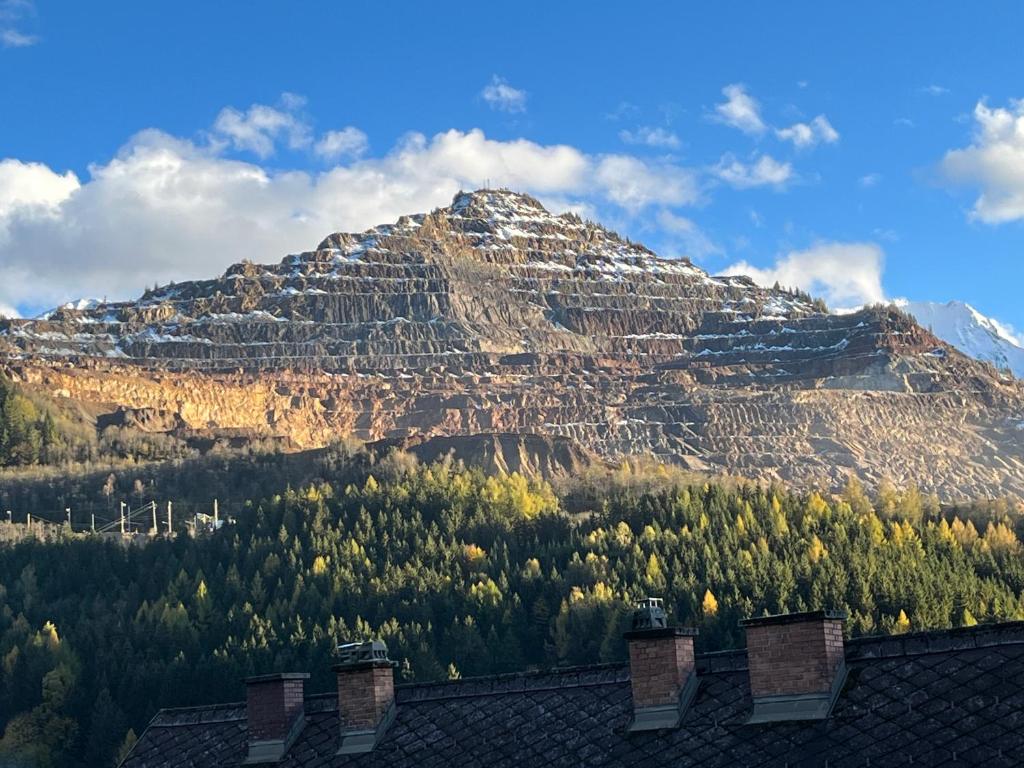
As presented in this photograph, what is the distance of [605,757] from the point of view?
33750 mm

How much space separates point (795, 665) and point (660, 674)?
292 cm

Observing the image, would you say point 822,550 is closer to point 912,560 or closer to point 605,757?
point 912,560

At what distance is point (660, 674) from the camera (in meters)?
33.7

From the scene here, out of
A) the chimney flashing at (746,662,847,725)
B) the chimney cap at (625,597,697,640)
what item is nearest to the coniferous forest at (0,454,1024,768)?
the chimney cap at (625,597,697,640)

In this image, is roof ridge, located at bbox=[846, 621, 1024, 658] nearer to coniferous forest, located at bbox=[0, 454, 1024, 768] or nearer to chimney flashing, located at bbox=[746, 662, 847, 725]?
chimney flashing, located at bbox=[746, 662, 847, 725]

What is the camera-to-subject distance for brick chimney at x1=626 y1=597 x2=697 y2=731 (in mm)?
33469

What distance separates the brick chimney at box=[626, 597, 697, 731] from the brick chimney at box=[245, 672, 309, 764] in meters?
8.32

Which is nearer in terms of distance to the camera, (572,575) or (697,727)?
(697,727)

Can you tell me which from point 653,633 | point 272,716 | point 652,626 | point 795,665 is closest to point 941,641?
point 795,665

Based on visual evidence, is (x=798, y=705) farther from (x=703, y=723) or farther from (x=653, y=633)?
(x=653, y=633)

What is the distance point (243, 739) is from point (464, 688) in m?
5.27

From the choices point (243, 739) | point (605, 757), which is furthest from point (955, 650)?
point (243, 739)

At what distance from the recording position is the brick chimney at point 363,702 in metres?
37.3

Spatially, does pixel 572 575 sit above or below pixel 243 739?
above
